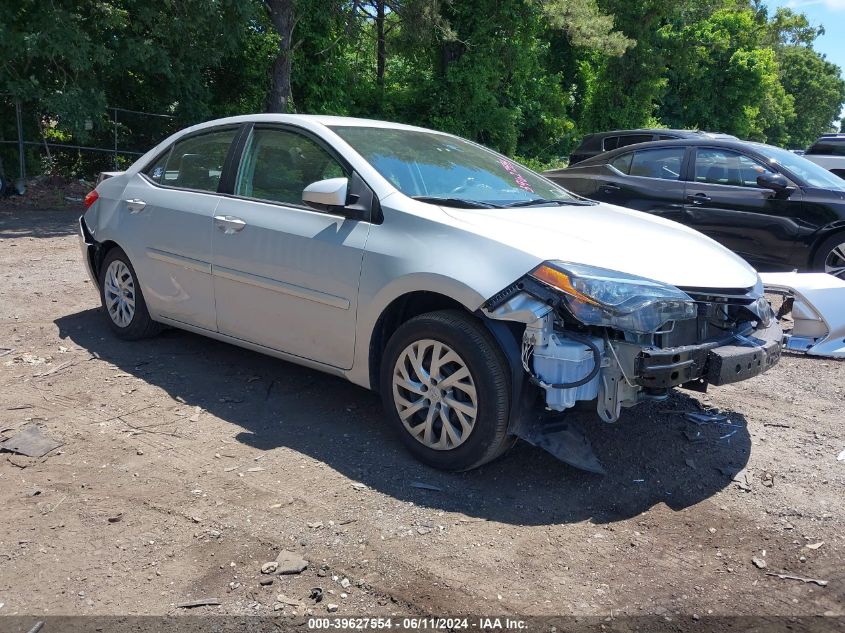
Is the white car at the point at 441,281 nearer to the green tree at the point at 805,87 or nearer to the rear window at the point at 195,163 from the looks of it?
the rear window at the point at 195,163

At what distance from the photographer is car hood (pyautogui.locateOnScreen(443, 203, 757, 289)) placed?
3.81m

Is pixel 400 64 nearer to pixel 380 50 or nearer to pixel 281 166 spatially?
pixel 380 50

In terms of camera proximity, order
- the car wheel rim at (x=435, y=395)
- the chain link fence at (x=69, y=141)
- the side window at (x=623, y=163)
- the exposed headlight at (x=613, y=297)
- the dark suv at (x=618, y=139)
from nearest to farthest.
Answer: the exposed headlight at (x=613, y=297) < the car wheel rim at (x=435, y=395) < the side window at (x=623, y=163) < the dark suv at (x=618, y=139) < the chain link fence at (x=69, y=141)

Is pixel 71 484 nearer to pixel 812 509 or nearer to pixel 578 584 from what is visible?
pixel 578 584

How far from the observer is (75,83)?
45.7 feet

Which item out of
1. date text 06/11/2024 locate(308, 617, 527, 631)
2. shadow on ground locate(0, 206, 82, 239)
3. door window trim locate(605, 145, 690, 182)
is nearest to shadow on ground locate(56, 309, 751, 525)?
date text 06/11/2024 locate(308, 617, 527, 631)

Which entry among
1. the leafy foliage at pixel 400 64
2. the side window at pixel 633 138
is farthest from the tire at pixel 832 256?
the leafy foliage at pixel 400 64

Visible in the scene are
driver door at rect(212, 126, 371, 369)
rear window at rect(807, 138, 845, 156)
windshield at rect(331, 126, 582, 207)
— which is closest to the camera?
driver door at rect(212, 126, 371, 369)

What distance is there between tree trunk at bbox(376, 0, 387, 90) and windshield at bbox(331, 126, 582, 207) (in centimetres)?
1725

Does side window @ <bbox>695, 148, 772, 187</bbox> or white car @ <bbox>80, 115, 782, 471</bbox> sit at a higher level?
side window @ <bbox>695, 148, 772, 187</bbox>

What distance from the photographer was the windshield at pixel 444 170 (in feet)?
14.8

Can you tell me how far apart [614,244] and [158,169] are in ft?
11.9

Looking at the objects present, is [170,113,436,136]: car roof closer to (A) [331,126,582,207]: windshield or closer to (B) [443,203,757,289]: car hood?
(A) [331,126,582,207]: windshield

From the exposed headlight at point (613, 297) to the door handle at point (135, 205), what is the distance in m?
3.34
